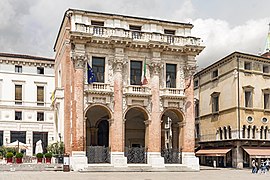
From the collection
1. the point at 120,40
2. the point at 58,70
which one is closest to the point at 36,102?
the point at 58,70

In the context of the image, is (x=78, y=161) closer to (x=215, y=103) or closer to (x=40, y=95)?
(x=40, y=95)

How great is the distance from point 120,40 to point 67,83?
681 centimetres

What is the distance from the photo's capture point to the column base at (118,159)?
41375 mm

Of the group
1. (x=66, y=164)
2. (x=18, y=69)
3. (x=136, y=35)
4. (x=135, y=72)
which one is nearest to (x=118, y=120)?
(x=135, y=72)

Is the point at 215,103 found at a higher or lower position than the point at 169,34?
lower

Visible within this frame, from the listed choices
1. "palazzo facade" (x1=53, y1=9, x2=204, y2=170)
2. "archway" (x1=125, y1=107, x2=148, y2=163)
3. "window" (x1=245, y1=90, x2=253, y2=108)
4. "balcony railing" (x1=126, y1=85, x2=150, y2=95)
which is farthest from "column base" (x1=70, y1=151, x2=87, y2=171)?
"window" (x1=245, y1=90, x2=253, y2=108)

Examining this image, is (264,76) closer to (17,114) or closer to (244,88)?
(244,88)

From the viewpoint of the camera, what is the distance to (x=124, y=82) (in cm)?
4319

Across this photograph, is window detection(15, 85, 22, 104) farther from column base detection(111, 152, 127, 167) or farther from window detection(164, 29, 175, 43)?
window detection(164, 29, 175, 43)

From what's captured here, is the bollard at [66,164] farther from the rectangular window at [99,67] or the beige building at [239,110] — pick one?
the beige building at [239,110]

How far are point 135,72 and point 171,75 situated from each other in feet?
13.2

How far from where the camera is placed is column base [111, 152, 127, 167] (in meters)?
41.4

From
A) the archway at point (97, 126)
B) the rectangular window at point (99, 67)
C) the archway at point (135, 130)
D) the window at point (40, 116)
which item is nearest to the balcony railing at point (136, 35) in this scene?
the rectangular window at point (99, 67)

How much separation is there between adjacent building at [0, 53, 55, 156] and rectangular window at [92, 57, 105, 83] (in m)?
18.9
